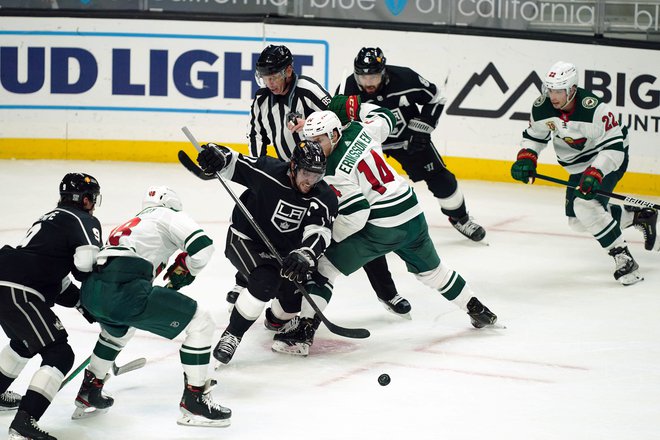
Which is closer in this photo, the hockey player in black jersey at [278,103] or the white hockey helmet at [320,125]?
the white hockey helmet at [320,125]

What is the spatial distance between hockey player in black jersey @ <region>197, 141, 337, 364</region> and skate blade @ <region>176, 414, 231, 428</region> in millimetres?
569

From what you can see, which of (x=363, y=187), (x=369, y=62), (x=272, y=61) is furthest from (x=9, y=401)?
(x=369, y=62)

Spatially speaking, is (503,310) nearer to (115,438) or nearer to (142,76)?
(115,438)

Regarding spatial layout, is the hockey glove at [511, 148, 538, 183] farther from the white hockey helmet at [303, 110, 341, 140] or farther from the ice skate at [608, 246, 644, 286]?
the white hockey helmet at [303, 110, 341, 140]

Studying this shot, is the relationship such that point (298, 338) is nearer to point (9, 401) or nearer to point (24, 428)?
point (9, 401)

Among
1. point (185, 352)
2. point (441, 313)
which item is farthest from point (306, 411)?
point (441, 313)

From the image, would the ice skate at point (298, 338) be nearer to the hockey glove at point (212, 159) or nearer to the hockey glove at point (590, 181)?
the hockey glove at point (212, 159)

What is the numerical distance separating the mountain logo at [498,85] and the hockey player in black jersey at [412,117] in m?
1.70

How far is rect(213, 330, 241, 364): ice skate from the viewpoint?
14.1 feet

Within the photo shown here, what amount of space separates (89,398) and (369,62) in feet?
9.38

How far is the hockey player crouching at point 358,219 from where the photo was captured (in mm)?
4547

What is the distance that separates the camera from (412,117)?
6.53 m

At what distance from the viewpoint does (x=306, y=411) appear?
154 inches

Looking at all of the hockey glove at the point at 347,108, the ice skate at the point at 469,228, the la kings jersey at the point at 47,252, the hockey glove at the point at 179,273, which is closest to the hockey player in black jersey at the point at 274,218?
the hockey glove at the point at 179,273
